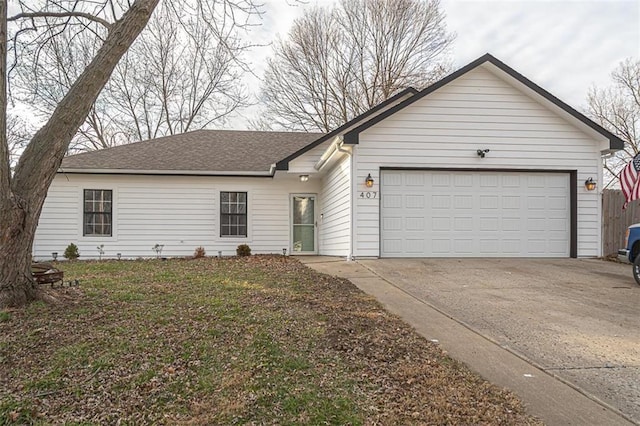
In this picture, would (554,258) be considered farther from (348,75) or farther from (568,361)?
(348,75)

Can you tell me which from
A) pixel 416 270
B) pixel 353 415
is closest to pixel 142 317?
pixel 353 415

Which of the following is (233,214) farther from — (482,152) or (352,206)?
(482,152)

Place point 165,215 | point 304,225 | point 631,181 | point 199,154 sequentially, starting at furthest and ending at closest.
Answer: point 199,154
point 304,225
point 165,215
point 631,181

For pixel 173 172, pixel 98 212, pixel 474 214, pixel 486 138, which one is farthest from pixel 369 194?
pixel 98 212

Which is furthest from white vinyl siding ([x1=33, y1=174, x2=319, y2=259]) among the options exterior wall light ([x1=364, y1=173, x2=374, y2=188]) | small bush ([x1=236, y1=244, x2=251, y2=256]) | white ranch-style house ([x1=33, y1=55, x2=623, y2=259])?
exterior wall light ([x1=364, y1=173, x2=374, y2=188])

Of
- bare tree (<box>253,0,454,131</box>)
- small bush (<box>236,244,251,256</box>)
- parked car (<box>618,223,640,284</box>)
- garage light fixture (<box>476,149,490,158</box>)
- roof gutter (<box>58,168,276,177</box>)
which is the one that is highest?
bare tree (<box>253,0,454,131</box>)

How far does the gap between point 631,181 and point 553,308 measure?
540 cm

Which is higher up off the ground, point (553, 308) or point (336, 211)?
point (336, 211)

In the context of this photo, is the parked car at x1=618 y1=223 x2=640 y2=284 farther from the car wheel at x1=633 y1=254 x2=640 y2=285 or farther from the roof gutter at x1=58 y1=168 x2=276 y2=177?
the roof gutter at x1=58 y1=168 x2=276 y2=177

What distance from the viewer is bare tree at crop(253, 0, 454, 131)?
79.1 ft

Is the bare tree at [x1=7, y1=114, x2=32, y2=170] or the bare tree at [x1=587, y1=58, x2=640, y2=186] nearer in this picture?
the bare tree at [x1=7, y1=114, x2=32, y2=170]

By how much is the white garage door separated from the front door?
4404 millimetres

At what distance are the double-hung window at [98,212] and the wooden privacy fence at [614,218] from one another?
14168 millimetres

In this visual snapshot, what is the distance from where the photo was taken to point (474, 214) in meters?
10.3
